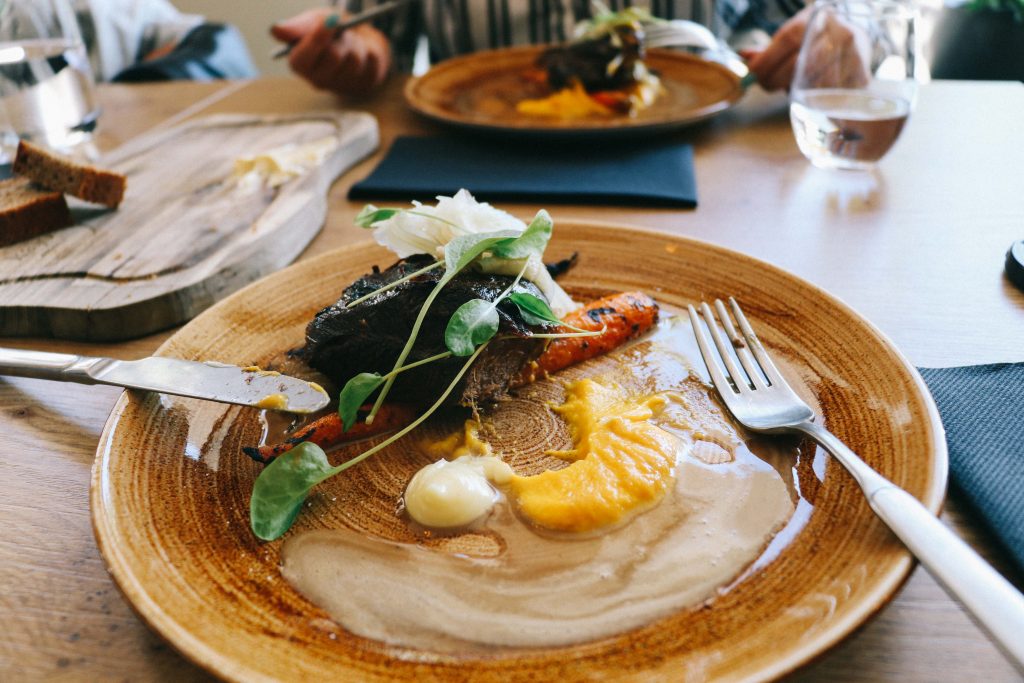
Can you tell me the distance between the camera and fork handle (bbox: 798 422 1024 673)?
0.73 metres

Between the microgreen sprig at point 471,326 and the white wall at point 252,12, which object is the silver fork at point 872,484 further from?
the white wall at point 252,12

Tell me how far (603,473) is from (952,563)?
499 millimetres

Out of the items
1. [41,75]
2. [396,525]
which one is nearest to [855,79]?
[396,525]

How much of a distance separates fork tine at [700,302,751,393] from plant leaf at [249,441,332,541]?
0.76 m

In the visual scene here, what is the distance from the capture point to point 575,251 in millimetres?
1832

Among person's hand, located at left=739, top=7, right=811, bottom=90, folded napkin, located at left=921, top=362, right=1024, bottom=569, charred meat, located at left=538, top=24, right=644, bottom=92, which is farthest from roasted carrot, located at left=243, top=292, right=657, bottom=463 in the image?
person's hand, located at left=739, top=7, right=811, bottom=90

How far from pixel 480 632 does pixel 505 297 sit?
667mm

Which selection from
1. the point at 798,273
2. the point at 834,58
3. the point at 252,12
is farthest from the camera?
the point at 252,12

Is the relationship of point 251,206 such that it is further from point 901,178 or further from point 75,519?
point 901,178

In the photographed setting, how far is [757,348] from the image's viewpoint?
4.72 feet

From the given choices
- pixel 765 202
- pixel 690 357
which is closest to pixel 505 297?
pixel 690 357

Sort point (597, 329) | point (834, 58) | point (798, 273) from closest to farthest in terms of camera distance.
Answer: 1. point (597, 329)
2. point (798, 273)
3. point (834, 58)

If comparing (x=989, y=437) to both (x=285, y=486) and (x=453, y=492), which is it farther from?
(x=285, y=486)

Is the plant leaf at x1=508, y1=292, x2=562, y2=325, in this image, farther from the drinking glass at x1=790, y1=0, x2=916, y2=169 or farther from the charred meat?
the charred meat
